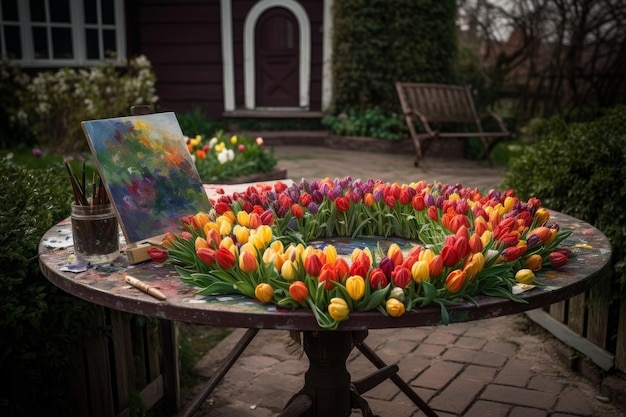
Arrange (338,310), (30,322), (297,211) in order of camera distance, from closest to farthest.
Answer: (338,310), (297,211), (30,322)

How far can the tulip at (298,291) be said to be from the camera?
145 cm

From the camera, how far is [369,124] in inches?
418

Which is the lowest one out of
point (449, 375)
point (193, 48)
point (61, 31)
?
point (449, 375)

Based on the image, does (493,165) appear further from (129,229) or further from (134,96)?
(129,229)

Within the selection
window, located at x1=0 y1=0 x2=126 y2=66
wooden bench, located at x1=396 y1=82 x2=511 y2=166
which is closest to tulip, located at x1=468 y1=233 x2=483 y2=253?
wooden bench, located at x1=396 y1=82 x2=511 y2=166

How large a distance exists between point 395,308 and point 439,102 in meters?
8.56

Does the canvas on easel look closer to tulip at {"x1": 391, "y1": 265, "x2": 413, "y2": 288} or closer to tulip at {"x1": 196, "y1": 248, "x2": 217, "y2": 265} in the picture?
tulip at {"x1": 196, "y1": 248, "x2": 217, "y2": 265}

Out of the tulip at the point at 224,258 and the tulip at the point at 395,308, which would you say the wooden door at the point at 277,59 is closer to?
the tulip at the point at 224,258

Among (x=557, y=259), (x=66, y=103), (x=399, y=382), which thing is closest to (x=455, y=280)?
(x=557, y=259)

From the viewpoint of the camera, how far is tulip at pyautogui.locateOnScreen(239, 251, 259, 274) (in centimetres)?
155

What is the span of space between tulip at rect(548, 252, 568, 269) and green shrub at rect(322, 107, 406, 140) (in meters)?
8.42

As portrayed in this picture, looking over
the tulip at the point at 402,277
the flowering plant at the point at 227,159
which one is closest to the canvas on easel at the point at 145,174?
the tulip at the point at 402,277

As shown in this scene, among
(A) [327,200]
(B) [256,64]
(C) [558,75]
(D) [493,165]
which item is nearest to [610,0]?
(C) [558,75]

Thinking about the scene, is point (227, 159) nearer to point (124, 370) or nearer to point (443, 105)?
point (124, 370)
